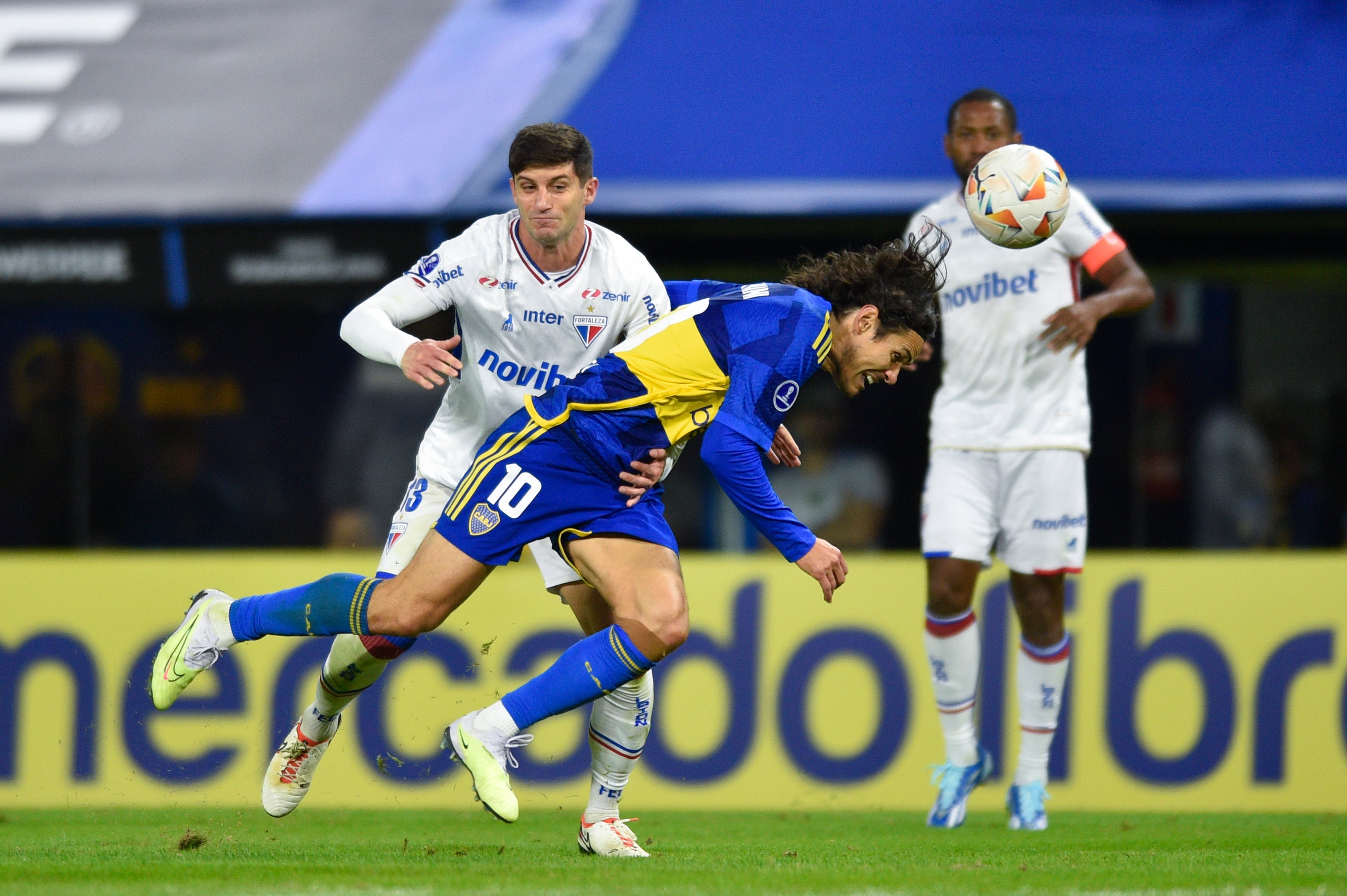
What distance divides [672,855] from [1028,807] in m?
1.87

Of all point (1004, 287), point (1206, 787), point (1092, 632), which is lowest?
point (1206, 787)

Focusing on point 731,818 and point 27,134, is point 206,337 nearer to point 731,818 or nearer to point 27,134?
point 27,134

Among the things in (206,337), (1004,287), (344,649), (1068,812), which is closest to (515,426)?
(344,649)

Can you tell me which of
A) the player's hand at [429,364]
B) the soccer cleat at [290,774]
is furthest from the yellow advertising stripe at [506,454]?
the soccer cleat at [290,774]

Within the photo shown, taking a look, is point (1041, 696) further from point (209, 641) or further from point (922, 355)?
point (209, 641)

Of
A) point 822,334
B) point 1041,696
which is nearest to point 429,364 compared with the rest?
point 822,334

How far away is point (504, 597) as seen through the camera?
7.91 metres

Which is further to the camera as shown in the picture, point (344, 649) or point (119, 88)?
point (119, 88)

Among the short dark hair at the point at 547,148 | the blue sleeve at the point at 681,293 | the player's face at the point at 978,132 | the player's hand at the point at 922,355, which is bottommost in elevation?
the player's hand at the point at 922,355

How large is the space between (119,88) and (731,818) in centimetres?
576

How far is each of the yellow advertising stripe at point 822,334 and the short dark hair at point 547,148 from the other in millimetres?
957

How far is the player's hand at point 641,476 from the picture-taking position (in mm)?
4863

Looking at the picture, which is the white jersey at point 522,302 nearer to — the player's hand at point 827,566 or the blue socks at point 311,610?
the blue socks at point 311,610

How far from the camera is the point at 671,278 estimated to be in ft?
32.9
